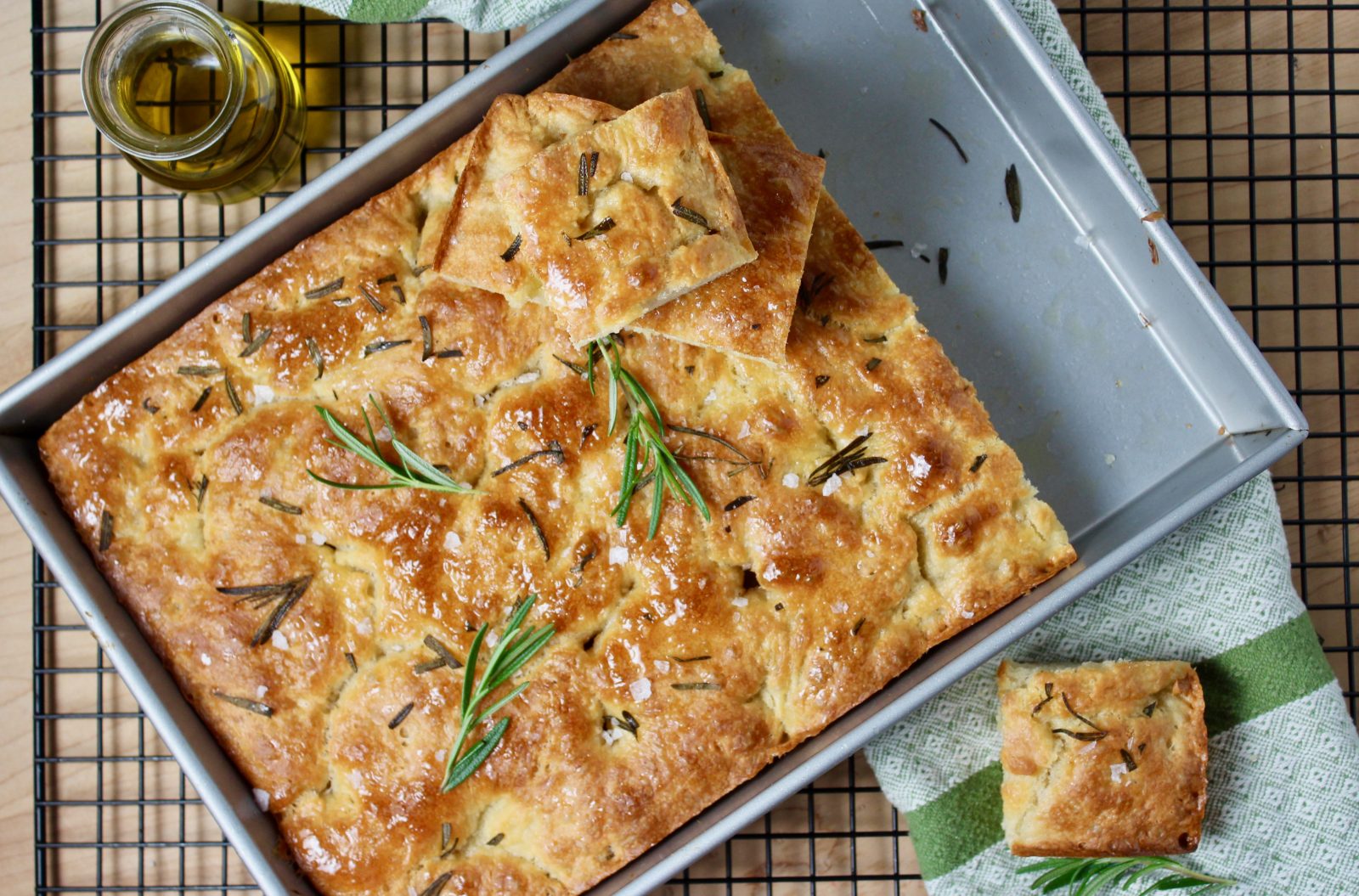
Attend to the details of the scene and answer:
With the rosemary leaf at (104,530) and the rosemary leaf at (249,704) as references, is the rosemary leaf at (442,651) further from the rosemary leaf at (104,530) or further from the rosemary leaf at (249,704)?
the rosemary leaf at (104,530)

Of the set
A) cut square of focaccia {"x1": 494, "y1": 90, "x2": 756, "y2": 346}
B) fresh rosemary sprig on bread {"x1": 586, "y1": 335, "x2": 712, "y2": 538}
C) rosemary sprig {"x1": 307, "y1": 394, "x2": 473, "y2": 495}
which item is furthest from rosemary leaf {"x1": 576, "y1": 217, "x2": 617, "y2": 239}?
rosemary sprig {"x1": 307, "y1": 394, "x2": 473, "y2": 495}

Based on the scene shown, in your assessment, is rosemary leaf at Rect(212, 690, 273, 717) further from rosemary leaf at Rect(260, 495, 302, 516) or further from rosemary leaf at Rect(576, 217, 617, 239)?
rosemary leaf at Rect(576, 217, 617, 239)

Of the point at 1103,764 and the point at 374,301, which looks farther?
the point at 1103,764

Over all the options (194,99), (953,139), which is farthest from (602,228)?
(194,99)

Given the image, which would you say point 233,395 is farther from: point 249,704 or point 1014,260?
point 1014,260

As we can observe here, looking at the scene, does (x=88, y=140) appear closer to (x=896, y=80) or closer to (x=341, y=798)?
(x=341, y=798)

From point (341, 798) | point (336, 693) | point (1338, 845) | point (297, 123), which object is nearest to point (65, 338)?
point (297, 123)
